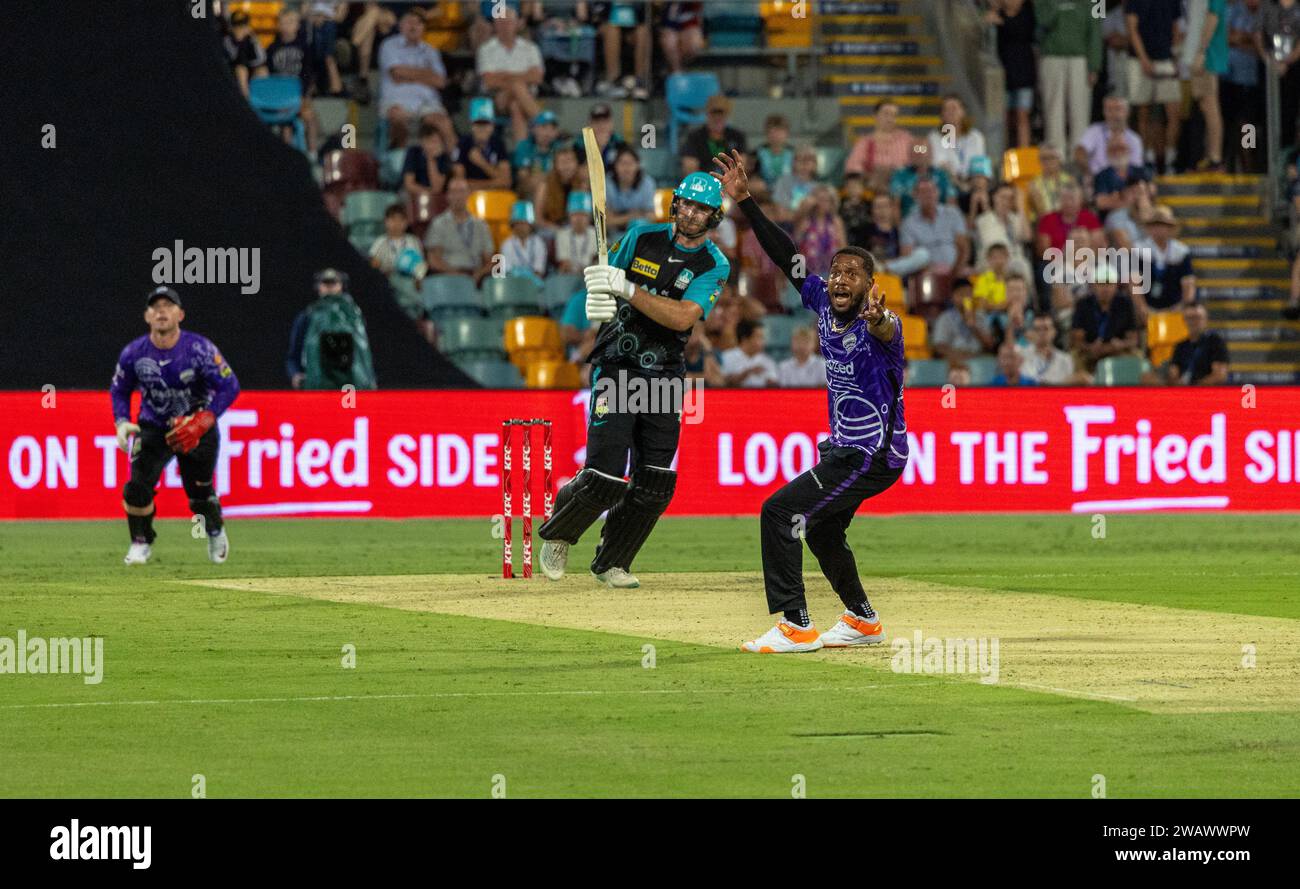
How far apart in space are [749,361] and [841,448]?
12488mm

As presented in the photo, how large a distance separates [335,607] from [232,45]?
41.9ft

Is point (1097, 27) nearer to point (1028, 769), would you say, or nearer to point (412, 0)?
point (412, 0)

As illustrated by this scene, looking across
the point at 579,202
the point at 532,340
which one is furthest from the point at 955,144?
Answer: the point at 532,340

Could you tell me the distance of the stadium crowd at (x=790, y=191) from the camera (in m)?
25.6

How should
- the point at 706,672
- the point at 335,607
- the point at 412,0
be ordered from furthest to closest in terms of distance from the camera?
the point at 412,0
the point at 335,607
the point at 706,672

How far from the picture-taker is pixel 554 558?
16359mm

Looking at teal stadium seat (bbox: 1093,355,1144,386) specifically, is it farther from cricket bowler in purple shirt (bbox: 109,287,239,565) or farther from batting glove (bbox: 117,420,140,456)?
batting glove (bbox: 117,420,140,456)

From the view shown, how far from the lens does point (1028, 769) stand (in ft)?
29.9

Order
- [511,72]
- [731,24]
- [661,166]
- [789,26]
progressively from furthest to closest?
[789,26]
[731,24]
[661,166]
[511,72]

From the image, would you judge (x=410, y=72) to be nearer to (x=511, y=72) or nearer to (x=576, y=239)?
Result: (x=511, y=72)

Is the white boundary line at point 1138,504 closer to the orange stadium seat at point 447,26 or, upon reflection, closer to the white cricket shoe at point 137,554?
the orange stadium seat at point 447,26

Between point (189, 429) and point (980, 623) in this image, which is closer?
point (980, 623)

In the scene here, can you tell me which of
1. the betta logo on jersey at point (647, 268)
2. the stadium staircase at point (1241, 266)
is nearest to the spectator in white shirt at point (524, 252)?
the stadium staircase at point (1241, 266)

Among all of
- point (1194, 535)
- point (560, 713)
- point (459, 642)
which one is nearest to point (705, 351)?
point (1194, 535)
